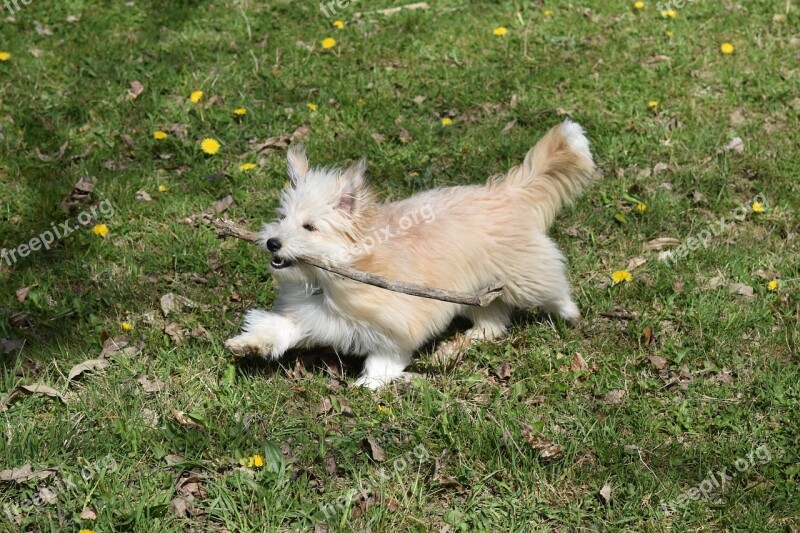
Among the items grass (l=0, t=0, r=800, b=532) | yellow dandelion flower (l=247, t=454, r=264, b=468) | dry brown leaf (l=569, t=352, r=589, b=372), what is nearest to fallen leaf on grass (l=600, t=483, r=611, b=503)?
grass (l=0, t=0, r=800, b=532)

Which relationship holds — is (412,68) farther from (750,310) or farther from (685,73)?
(750,310)

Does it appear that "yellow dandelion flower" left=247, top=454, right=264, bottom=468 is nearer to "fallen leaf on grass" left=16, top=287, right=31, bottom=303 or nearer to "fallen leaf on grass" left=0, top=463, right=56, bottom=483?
"fallen leaf on grass" left=0, top=463, right=56, bottom=483

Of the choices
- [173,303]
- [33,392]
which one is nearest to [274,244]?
[173,303]

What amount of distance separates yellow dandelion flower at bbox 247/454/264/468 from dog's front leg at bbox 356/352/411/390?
0.70m

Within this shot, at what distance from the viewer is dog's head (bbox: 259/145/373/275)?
354cm

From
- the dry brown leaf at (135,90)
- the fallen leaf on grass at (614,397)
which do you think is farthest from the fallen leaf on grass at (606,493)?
the dry brown leaf at (135,90)

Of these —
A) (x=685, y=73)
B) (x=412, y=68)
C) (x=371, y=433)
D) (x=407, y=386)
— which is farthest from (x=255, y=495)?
(x=685, y=73)

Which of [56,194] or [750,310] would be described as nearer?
A: [750,310]

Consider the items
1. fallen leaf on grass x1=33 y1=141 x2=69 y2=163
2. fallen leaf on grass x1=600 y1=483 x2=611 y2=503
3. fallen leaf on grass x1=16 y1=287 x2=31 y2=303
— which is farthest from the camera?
fallen leaf on grass x1=33 y1=141 x2=69 y2=163

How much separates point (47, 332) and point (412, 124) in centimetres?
296

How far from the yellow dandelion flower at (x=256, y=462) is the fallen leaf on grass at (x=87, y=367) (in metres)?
1.02

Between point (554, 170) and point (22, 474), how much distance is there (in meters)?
2.94

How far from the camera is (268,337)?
3875 mm

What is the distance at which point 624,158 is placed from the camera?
18.3 ft
